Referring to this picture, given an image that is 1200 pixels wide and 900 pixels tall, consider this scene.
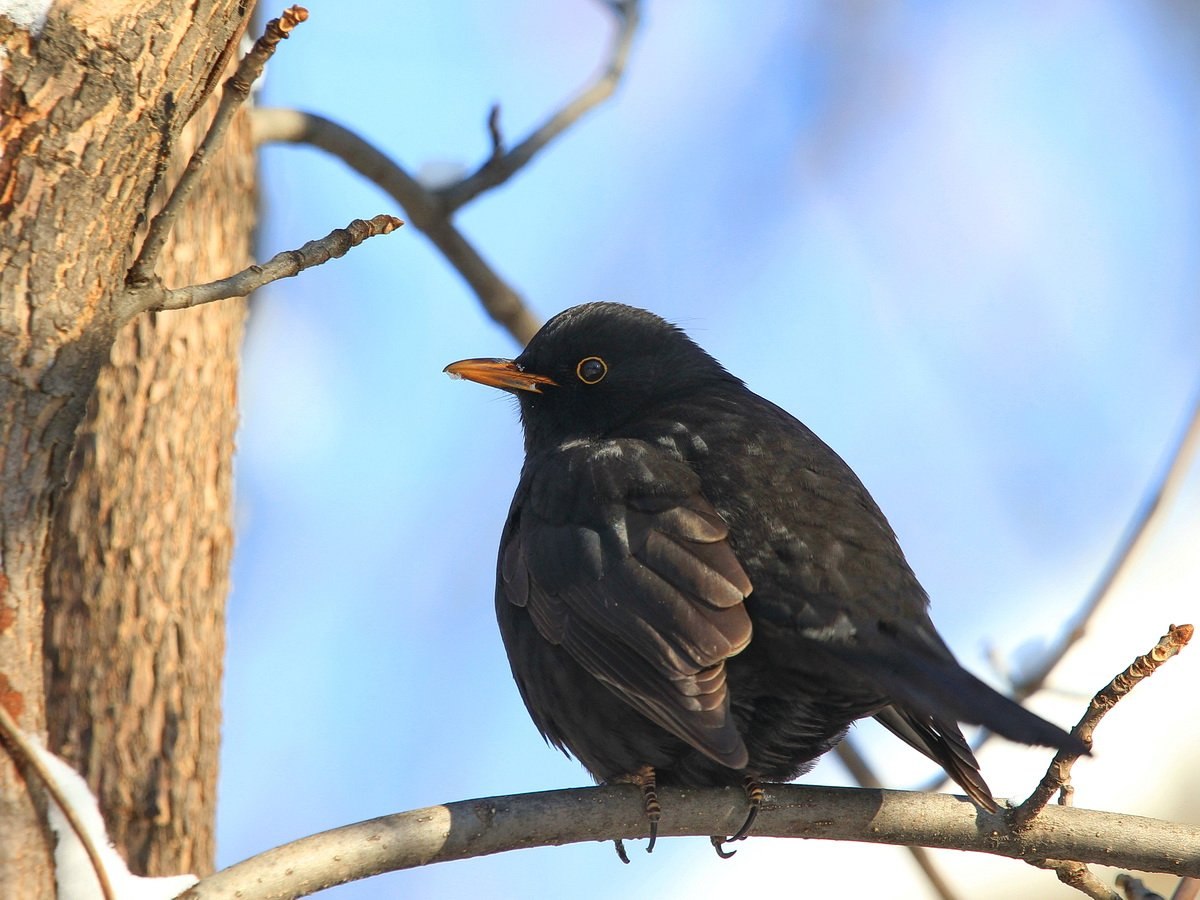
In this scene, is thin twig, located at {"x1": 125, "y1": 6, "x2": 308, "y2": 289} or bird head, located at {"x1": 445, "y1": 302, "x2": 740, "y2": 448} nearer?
thin twig, located at {"x1": 125, "y1": 6, "x2": 308, "y2": 289}

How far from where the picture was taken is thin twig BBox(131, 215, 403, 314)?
2957 millimetres

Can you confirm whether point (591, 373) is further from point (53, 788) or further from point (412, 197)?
point (53, 788)

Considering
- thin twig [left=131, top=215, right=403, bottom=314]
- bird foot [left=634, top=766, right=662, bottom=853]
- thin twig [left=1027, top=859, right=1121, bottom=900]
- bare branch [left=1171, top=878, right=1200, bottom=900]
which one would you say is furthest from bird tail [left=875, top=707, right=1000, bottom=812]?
thin twig [left=131, top=215, right=403, bottom=314]

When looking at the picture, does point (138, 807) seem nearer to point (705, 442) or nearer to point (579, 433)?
point (579, 433)

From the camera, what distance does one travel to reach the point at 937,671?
3109 millimetres

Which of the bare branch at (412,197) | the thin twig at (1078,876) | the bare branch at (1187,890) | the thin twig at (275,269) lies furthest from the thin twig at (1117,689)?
the bare branch at (412,197)

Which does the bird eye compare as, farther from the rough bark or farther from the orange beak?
the rough bark

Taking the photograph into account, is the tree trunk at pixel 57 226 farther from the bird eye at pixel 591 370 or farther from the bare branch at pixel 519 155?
the bare branch at pixel 519 155

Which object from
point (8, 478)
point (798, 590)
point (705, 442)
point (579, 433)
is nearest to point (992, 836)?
point (798, 590)

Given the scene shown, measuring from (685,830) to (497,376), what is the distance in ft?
6.09

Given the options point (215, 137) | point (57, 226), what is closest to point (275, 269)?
point (215, 137)

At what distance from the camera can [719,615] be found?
10.8ft

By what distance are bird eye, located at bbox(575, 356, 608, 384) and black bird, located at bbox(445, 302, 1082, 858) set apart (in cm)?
44

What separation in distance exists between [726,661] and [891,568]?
52 centimetres
